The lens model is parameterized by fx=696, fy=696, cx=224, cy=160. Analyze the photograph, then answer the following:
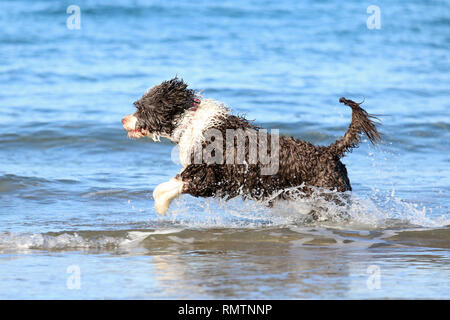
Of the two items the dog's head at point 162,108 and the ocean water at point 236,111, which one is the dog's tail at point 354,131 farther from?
the dog's head at point 162,108

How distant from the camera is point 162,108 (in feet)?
20.1

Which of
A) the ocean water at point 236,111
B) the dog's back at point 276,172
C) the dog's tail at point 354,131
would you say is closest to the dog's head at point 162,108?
the dog's back at point 276,172

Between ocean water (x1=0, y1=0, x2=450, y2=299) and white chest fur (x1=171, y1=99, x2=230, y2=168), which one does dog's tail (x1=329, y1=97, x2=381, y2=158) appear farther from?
white chest fur (x1=171, y1=99, x2=230, y2=168)

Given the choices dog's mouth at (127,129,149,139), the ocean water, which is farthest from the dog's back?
dog's mouth at (127,129,149,139)

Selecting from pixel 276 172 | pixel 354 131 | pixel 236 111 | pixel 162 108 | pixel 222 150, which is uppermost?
pixel 236 111

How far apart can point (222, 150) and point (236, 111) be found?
6.34 meters

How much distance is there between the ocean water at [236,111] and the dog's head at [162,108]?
858 millimetres

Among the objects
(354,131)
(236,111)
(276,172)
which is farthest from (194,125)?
(236,111)

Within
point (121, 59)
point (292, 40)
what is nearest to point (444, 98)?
point (292, 40)

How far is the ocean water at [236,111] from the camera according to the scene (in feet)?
16.1

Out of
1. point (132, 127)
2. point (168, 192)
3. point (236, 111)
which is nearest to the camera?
point (168, 192)

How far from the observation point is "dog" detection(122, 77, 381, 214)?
6.12m

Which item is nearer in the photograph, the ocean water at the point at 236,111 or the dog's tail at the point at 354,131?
the ocean water at the point at 236,111

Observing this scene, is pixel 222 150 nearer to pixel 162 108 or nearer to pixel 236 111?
pixel 162 108
